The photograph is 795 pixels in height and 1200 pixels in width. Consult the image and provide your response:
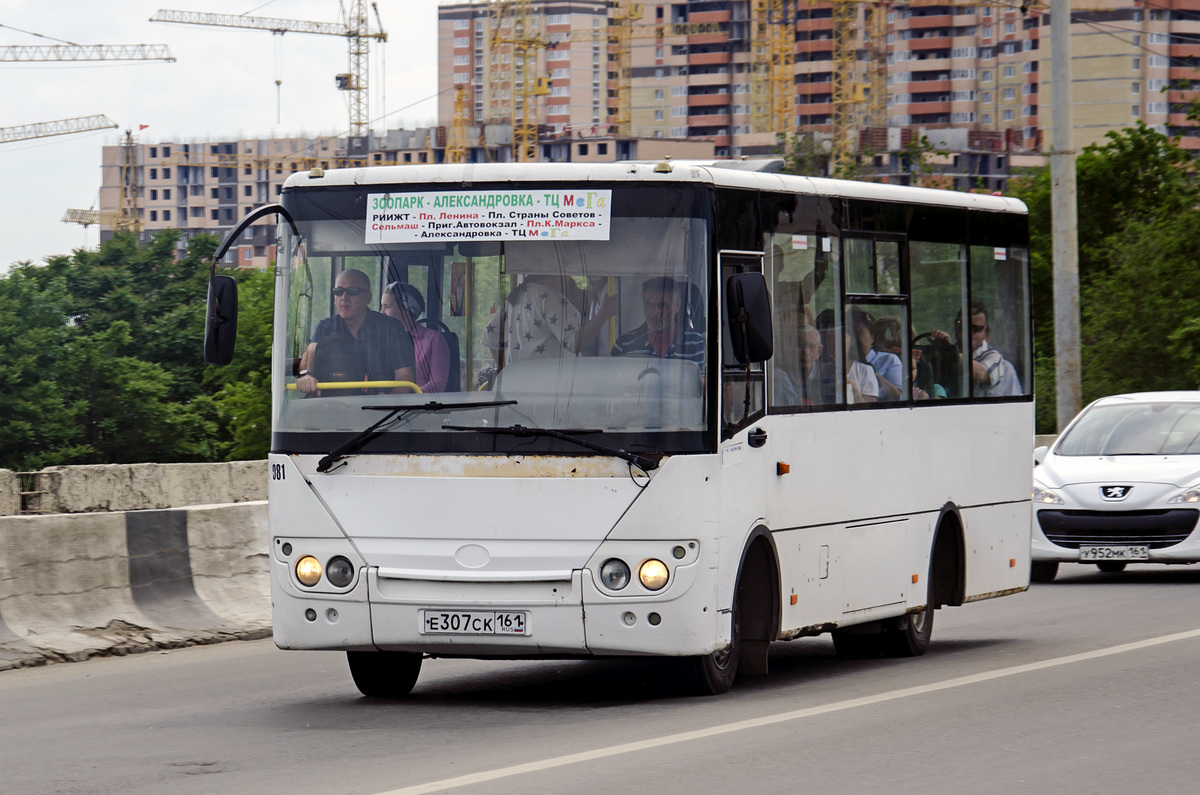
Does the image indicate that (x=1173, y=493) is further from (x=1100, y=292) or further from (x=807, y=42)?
(x=807, y=42)

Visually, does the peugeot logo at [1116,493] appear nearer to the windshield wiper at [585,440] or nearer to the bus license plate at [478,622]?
the windshield wiper at [585,440]

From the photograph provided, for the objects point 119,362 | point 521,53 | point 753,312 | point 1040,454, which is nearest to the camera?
point 753,312

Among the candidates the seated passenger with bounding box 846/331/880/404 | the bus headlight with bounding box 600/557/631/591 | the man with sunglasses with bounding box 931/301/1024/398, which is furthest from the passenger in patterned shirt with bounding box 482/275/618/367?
the man with sunglasses with bounding box 931/301/1024/398

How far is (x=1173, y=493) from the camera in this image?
56.0 feet

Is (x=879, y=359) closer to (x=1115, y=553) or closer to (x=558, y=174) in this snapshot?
(x=558, y=174)

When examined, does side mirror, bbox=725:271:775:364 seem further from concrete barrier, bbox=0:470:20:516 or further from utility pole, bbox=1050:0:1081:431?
concrete barrier, bbox=0:470:20:516

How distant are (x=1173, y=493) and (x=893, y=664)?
22.3 feet

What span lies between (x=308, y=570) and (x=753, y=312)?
2409 mm

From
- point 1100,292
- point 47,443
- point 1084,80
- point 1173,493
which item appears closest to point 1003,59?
point 1084,80

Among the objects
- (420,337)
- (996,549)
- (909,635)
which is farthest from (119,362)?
(420,337)

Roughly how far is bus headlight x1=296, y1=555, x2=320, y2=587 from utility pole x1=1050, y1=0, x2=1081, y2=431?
16.5 metres

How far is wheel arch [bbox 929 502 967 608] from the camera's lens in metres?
11.8

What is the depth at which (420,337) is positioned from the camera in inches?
348

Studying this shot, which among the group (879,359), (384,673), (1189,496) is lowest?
(384,673)
